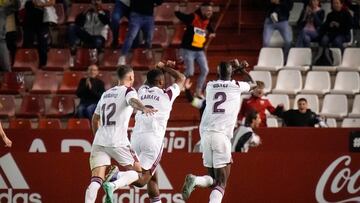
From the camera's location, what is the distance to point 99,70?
2678cm

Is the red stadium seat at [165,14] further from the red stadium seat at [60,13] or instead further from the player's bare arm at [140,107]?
the player's bare arm at [140,107]

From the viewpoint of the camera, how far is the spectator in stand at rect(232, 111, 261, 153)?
22734 mm

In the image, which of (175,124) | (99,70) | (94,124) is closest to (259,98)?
(175,124)

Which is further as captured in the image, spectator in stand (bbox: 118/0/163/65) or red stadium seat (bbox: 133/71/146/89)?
spectator in stand (bbox: 118/0/163/65)

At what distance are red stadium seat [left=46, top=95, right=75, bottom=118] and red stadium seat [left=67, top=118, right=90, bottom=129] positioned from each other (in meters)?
1.02

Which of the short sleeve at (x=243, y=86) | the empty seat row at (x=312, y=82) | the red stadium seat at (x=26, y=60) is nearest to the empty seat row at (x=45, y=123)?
the red stadium seat at (x=26, y=60)

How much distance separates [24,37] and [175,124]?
432cm

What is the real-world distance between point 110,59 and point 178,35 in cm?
144

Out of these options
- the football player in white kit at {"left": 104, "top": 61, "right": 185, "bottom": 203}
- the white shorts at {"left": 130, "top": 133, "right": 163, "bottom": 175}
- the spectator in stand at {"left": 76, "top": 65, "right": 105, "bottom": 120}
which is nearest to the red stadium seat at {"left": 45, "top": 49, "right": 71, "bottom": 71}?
the spectator in stand at {"left": 76, "top": 65, "right": 105, "bottom": 120}

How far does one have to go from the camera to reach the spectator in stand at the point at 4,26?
26906 millimetres

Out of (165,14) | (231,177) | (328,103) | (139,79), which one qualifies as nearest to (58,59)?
(139,79)

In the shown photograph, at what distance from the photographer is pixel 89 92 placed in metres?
24.7

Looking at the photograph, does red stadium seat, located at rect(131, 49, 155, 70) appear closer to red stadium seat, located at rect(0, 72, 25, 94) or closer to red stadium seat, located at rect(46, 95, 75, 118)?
red stadium seat, located at rect(46, 95, 75, 118)

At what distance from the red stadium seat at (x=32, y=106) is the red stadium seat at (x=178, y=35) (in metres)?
2.81
